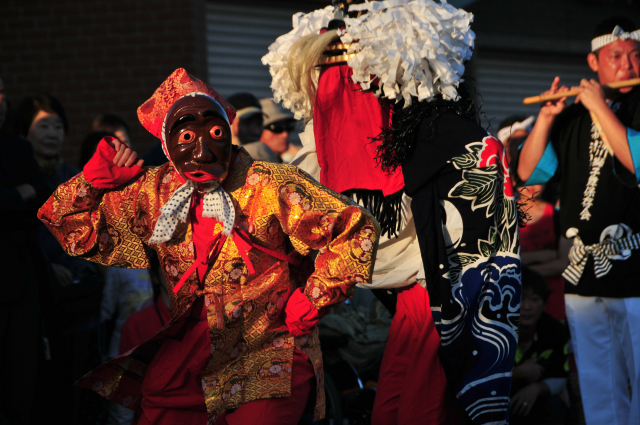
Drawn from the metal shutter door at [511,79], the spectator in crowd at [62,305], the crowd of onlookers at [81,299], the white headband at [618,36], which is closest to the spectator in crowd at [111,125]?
the crowd of onlookers at [81,299]

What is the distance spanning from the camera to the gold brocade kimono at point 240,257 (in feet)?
8.86

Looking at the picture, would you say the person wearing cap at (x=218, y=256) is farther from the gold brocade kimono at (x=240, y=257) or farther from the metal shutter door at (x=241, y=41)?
the metal shutter door at (x=241, y=41)

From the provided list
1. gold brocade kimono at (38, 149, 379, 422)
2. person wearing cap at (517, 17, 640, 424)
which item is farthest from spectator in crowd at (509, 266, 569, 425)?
gold brocade kimono at (38, 149, 379, 422)

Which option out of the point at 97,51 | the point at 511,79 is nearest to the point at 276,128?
the point at 97,51

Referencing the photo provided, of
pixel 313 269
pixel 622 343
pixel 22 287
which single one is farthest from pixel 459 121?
pixel 22 287

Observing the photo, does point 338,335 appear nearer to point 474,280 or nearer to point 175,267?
point 474,280

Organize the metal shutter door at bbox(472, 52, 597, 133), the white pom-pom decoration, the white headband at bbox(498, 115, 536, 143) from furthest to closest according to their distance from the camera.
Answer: the metal shutter door at bbox(472, 52, 597, 133)
the white headband at bbox(498, 115, 536, 143)
the white pom-pom decoration

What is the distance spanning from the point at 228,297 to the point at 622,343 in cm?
232

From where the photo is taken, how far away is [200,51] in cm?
711

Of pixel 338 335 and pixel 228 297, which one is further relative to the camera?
pixel 338 335

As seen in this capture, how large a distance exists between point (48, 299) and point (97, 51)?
3.70m

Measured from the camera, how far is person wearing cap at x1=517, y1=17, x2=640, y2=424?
153 inches

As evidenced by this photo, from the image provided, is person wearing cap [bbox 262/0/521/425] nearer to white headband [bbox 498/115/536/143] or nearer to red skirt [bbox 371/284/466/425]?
red skirt [bbox 371/284/466/425]

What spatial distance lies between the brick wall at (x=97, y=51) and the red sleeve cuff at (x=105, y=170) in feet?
13.8
